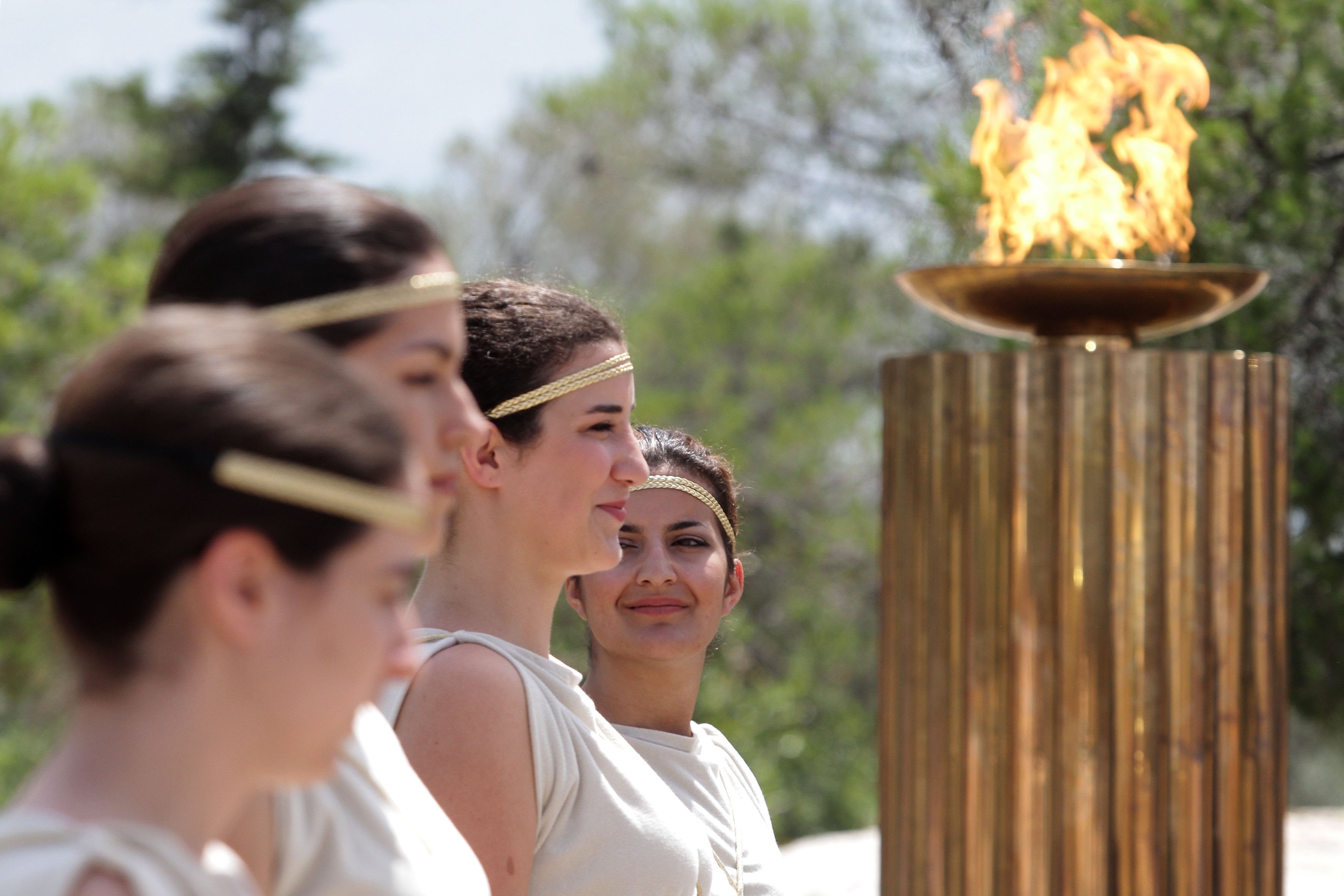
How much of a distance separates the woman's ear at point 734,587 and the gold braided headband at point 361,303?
2.01 meters

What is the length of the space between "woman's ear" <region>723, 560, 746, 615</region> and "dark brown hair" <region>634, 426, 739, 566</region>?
6 centimetres

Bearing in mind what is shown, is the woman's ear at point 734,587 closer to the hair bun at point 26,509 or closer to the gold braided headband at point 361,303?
the gold braided headband at point 361,303

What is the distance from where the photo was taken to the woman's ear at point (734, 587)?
11.7 feet

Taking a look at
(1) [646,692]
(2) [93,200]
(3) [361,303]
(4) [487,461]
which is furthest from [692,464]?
(2) [93,200]

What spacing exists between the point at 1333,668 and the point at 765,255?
9979mm

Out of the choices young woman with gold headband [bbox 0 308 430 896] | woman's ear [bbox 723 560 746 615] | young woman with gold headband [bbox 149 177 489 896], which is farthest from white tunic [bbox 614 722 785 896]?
young woman with gold headband [bbox 0 308 430 896]

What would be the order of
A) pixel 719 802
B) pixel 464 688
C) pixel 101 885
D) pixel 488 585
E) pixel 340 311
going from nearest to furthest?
Answer: 1. pixel 101 885
2. pixel 340 311
3. pixel 464 688
4. pixel 488 585
5. pixel 719 802

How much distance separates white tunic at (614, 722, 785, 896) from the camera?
3.12 meters

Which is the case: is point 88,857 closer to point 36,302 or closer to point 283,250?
point 283,250

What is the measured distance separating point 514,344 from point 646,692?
1.08 metres

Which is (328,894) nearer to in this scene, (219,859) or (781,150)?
(219,859)

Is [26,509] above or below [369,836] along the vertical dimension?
above

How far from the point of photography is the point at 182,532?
121 centimetres

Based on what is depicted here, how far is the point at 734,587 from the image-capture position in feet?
12.0
